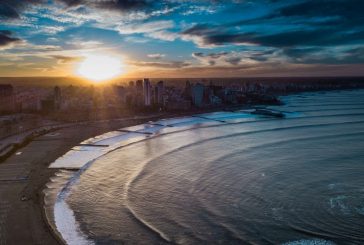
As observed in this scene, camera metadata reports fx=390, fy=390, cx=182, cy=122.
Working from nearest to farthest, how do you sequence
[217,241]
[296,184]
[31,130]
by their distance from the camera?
1. [217,241]
2. [296,184]
3. [31,130]

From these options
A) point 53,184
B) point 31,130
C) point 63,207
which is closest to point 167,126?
point 31,130

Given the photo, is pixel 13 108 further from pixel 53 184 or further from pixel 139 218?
pixel 139 218

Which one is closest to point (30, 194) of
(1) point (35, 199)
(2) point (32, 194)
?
(2) point (32, 194)

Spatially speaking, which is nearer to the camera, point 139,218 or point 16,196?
point 139,218

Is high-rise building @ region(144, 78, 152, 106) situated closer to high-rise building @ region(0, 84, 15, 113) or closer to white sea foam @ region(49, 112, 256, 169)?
high-rise building @ region(0, 84, 15, 113)

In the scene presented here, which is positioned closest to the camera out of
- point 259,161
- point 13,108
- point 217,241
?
point 217,241

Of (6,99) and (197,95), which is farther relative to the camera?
(197,95)

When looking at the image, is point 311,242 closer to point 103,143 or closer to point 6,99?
point 103,143

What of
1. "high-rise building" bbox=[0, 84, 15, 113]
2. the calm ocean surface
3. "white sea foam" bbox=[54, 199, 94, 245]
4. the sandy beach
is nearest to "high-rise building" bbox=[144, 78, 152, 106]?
"high-rise building" bbox=[0, 84, 15, 113]
